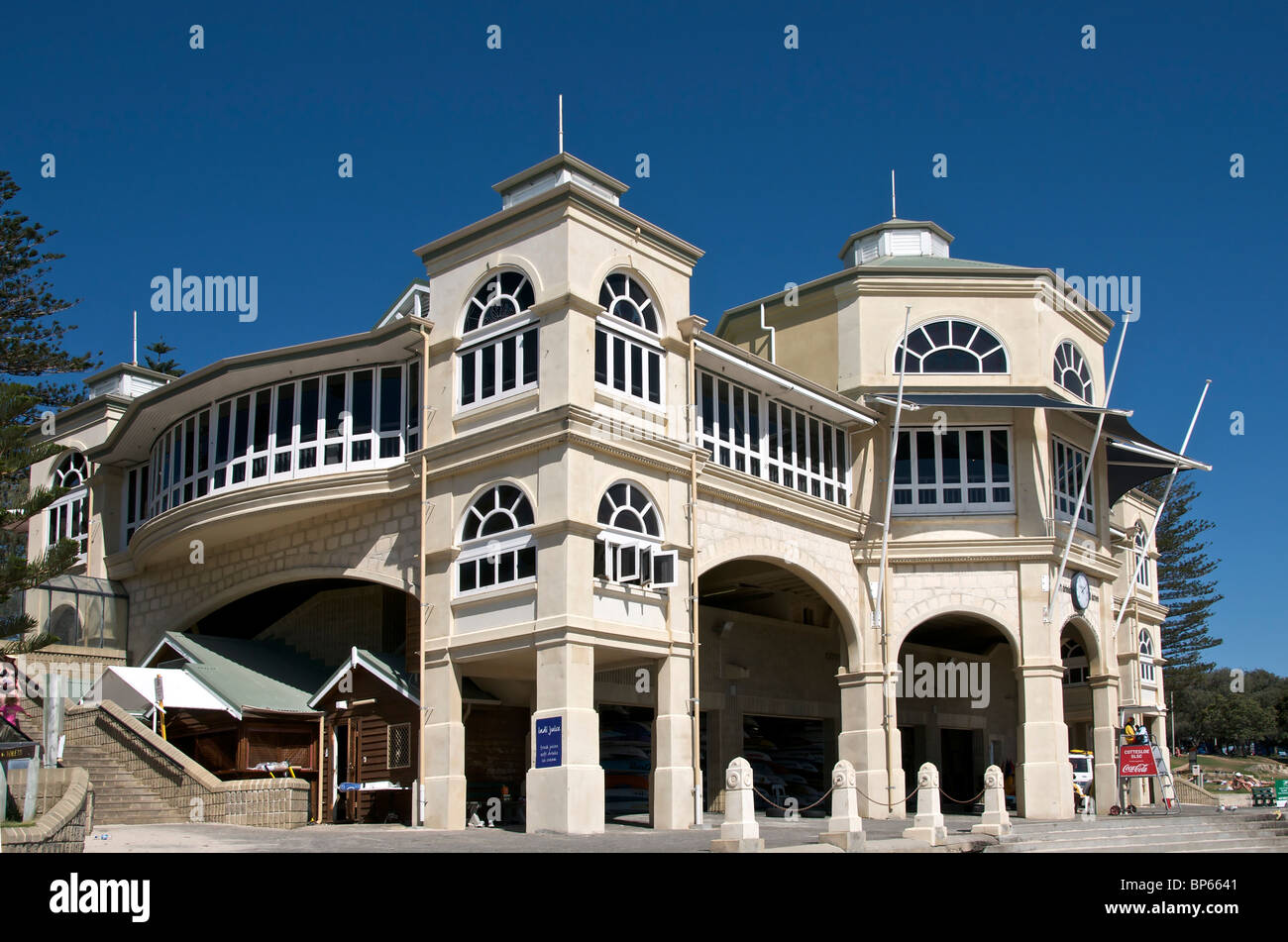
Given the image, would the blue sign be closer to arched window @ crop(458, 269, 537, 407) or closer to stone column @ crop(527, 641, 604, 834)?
stone column @ crop(527, 641, 604, 834)

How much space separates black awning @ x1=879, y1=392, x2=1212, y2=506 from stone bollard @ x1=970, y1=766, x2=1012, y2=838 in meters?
9.80

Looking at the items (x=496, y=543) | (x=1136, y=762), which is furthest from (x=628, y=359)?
(x=1136, y=762)

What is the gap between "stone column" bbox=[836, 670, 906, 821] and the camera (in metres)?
26.4

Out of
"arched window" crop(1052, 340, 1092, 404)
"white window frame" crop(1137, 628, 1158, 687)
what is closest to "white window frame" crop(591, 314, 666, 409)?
"arched window" crop(1052, 340, 1092, 404)

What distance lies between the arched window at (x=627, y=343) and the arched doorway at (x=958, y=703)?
44.4ft

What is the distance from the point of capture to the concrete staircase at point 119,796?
21.4 metres

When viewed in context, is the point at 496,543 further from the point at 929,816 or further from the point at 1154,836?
the point at 1154,836

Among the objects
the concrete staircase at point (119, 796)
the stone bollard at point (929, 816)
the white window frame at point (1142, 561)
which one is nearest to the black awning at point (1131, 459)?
the white window frame at point (1142, 561)

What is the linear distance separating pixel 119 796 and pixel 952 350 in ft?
62.2

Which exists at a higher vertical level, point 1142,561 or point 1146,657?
point 1142,561

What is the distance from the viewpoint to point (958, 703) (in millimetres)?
35500

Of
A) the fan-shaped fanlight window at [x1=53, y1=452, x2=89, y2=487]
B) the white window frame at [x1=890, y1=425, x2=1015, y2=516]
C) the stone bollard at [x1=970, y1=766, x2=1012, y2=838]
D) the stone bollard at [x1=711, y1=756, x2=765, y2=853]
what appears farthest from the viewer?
the fan-shaped fanlight window at [x1=53, y1=452, x2=89, y2=487]

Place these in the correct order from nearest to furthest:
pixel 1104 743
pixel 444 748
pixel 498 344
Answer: pixel 444 748, pixel 498 344, pixel 1104 743
